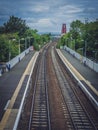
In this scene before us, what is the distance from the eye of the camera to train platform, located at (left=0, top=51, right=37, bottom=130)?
28.6 meters

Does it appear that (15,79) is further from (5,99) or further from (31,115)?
(31,115)

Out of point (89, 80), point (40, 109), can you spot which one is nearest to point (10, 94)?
point (40, 109)

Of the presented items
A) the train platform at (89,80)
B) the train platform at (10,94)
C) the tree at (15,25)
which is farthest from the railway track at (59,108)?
the tree at (15,25)

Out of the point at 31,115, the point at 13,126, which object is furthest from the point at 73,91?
the point at 13,126

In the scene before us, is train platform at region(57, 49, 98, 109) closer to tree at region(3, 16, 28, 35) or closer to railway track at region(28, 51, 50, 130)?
railway track at region(28, 51, 50, 130)

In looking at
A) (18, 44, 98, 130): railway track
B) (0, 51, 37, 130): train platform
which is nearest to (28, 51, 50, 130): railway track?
(18, 44, 98, 130): railway track

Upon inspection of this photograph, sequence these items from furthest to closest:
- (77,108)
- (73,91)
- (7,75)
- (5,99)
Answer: (7,75)
(73,91)
(5,99)
(77,108)

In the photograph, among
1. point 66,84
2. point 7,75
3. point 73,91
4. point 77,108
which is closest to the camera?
point 77,108

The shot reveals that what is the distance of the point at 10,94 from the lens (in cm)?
3962

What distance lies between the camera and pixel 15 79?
170ft

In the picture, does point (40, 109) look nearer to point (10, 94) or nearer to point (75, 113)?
point (75, 113)

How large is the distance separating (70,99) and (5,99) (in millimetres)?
7048

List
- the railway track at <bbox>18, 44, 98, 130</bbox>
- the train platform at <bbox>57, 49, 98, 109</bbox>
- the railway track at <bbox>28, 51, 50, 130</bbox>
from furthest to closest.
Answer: the train platform at <bbox>57, 49, 98, 109</bbox>, the railway track at <bbox>18, 44, 98, 130</bbox>, the railway track at <bbox>28, 51, 50, 130</bbox>

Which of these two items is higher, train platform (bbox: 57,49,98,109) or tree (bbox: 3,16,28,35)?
tree (bbox: 3,16,28,35)
